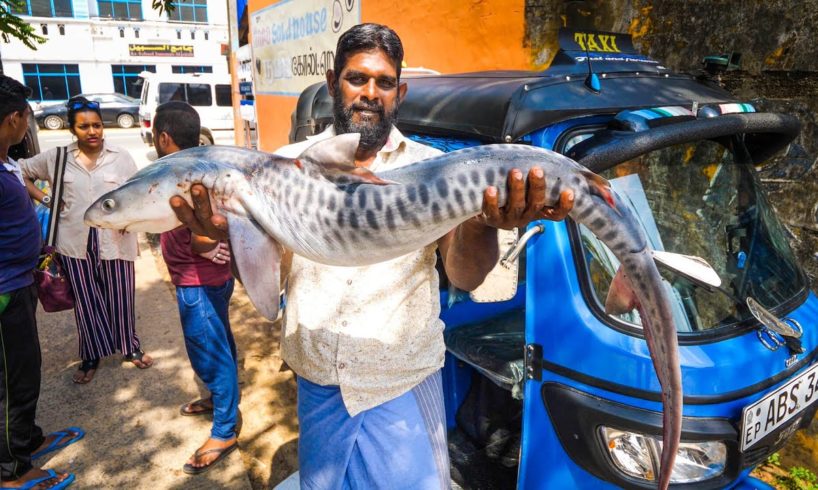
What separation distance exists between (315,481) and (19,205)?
103 inches

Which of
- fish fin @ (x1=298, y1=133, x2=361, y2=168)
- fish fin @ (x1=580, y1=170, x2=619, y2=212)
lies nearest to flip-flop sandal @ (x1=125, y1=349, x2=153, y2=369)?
fish fin @ (x1=298, y1=133, x2=361, y2=168)

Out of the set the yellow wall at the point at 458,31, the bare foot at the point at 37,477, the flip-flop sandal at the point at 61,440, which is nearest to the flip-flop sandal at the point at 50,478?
the bare foot at the point at 37,477

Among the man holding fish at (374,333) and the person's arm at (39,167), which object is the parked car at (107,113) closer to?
the person's arm at (39,167)

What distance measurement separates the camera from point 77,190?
452 cm

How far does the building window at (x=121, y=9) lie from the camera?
37.2 meters

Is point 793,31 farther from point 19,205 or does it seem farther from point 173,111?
point 19,205

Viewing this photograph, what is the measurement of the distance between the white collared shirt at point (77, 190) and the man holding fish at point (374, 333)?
321 centimetres

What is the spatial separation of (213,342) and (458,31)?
4.52 m

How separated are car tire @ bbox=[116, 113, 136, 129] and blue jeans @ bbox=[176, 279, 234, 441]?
28.0 meters

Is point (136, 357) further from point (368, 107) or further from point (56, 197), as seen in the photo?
point (368, 107)

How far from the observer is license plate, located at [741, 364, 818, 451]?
2.07m

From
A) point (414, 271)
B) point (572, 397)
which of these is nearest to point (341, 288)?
point (414, 271)

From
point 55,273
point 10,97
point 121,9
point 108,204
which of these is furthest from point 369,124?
point 121,9

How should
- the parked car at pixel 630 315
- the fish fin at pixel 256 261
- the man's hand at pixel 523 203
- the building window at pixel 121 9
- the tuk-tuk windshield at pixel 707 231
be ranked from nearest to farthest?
the man's hand at pixel 523 203
the fish fin at pixel 256 261
the parked car at pixel 630 315
the tuk-tuk windshield at pixel 707 231
the building window at pixel 121 9
